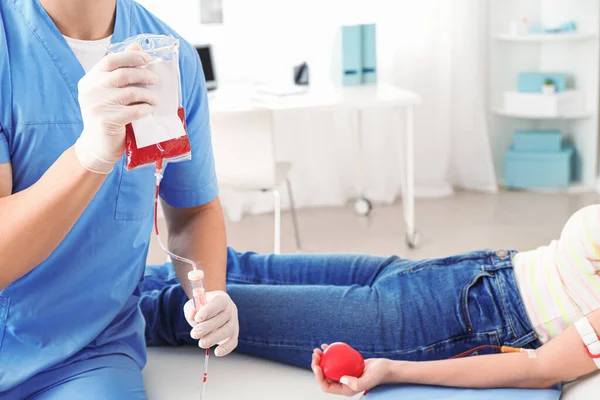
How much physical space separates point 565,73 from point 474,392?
111 inches

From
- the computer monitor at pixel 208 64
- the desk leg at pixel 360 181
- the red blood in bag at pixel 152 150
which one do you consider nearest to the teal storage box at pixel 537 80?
the desk leg at pixel 360 181

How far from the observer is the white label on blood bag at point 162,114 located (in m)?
1.07

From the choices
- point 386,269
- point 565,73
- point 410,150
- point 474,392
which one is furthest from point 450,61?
point 474,392

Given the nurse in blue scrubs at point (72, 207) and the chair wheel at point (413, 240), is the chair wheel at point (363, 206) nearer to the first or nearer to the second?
the chair wheel at point (413, 240)

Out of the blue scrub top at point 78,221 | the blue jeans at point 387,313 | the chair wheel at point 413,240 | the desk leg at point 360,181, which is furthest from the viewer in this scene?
the desk leg at point 360,181

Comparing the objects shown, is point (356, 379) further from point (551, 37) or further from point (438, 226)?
point (551, 37)

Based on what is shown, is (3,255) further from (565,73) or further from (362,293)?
(565,73)

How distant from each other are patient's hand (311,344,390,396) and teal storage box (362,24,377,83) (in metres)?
2.02

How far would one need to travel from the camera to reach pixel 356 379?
1.39 m

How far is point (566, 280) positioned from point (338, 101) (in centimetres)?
155

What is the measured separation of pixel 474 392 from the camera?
4.59 feet

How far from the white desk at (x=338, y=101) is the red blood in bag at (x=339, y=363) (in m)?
1.46

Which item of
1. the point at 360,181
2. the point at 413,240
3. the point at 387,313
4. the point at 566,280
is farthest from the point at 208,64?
the point at 566,280

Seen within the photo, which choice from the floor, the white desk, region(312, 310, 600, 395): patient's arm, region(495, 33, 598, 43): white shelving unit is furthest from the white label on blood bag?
region(495, 33, 598, 43): white shelving unit
